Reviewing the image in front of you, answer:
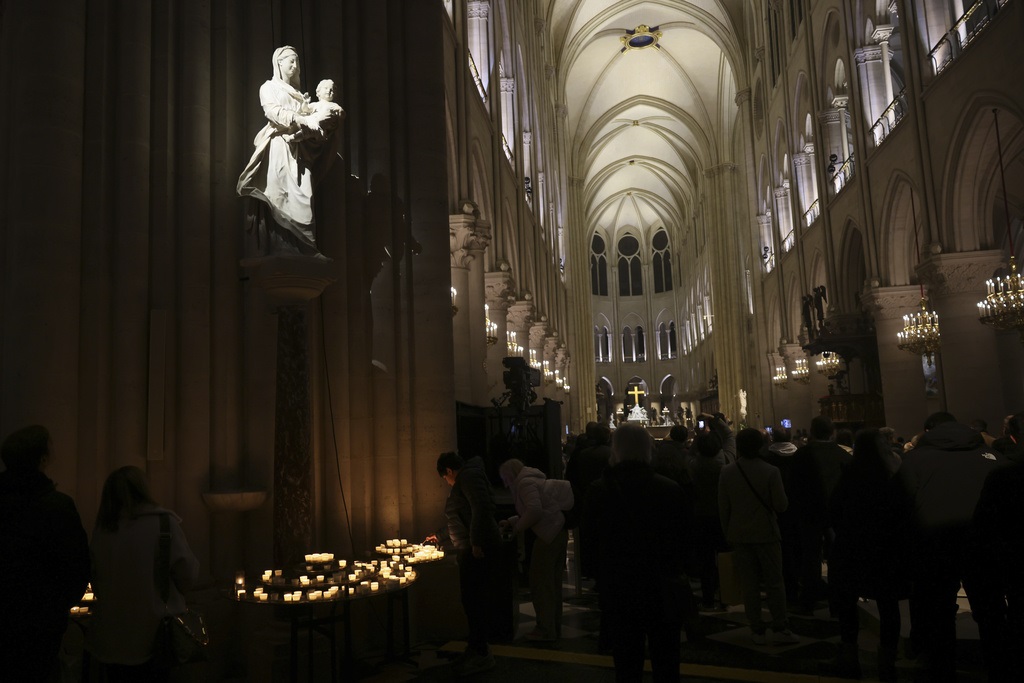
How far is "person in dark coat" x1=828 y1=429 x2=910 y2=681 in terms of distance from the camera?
4.24 meters

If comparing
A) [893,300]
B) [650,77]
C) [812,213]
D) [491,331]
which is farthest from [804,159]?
[650,77]

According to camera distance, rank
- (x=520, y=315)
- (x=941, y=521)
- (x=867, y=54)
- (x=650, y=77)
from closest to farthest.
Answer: (x=941, y=521) < (x=867, y=54) < (x=520, y=315) < (x=650, y=77)

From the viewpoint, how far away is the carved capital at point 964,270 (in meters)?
12.3

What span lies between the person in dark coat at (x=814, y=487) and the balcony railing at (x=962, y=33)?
26.6ft

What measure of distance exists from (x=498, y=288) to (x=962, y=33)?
820 centimetres

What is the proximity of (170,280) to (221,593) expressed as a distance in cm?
197

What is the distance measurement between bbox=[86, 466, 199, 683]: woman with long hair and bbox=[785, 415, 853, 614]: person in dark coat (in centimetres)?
426

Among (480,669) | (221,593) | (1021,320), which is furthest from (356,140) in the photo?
(1021,320)

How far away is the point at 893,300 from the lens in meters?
15.6

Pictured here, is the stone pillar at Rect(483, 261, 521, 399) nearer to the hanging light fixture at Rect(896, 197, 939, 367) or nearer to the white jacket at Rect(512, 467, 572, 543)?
the hanging light fixture at Rect(896, 197, 939, 367)

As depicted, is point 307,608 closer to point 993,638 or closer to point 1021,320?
point 993,638

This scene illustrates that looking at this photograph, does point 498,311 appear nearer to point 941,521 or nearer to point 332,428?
point 332,428

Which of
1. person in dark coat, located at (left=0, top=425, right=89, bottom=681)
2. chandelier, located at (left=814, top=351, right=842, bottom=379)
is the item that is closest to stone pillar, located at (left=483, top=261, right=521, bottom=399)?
chandelier, located at (left=814, top=351, right=842, bottom=379)

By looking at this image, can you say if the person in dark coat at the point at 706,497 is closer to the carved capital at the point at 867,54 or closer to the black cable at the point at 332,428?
the black cable at the point at 332,428
